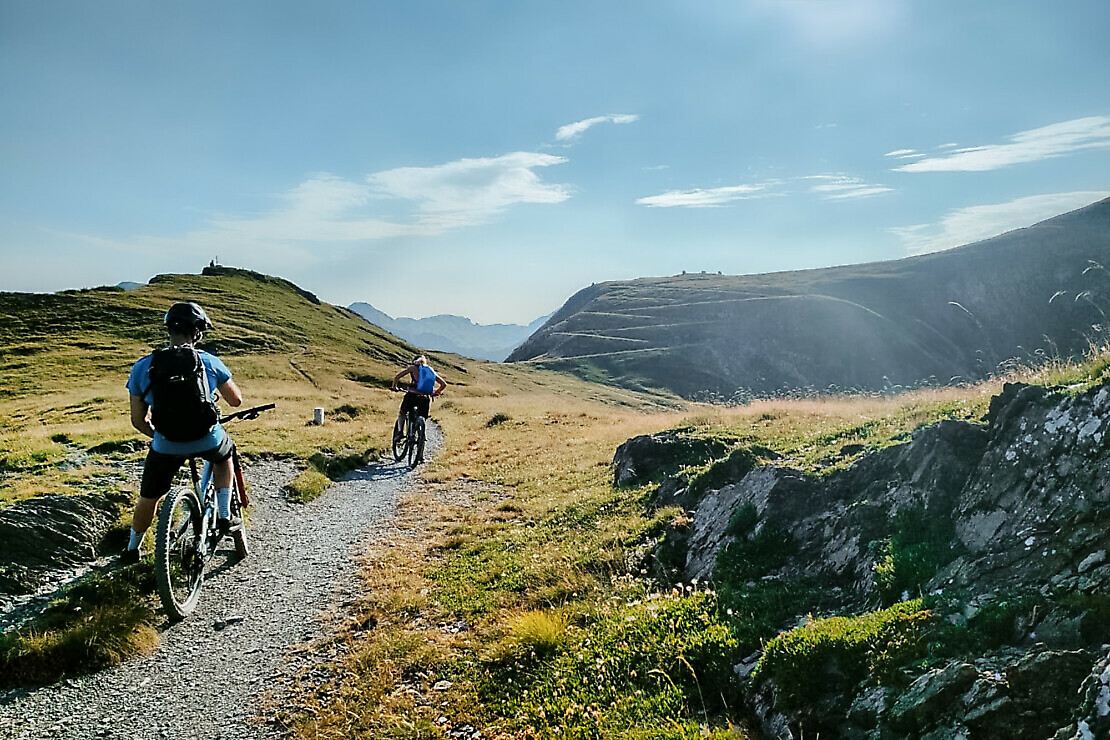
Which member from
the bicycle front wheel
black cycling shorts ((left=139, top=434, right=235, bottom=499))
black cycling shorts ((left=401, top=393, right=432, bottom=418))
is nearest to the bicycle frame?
the bicycle front wheel

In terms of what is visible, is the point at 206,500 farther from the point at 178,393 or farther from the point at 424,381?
the point at 424,381

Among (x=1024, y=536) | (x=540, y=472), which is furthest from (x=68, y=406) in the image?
(x=1024, y=536)

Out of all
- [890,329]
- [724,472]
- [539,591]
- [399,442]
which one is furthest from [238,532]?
[890,329]

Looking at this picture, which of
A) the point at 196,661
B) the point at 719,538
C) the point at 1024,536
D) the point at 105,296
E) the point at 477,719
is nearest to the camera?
the point at 1024,536

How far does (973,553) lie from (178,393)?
914cm

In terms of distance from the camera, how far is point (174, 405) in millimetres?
7598

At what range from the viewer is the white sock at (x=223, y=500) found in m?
9.02

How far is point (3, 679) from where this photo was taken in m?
6.55

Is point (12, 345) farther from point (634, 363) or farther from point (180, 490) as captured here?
point (634, 363)

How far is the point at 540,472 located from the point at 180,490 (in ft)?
37.2

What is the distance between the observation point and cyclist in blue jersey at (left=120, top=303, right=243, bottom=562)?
24.7 ft

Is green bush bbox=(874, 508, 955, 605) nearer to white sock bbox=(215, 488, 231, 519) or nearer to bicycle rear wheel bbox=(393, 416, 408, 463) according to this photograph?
white sock bbox=(215, 488, 231, 519)

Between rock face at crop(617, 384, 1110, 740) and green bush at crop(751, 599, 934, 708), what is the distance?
121 mm

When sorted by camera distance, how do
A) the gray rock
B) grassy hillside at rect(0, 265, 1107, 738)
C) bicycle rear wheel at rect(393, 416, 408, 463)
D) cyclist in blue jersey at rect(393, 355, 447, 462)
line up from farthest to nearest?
bicycle rear wheel at rect(393, 416, 408, 463) → cyclist in blue jersey at rect(393, 355, 447, 462) → grassy hillside at rect(0, 265, 1107, 738) → the gray rock
